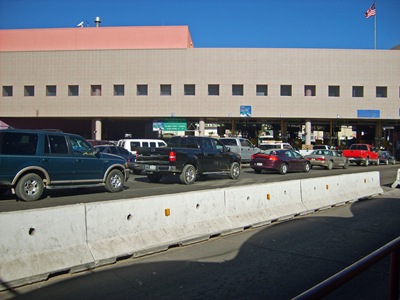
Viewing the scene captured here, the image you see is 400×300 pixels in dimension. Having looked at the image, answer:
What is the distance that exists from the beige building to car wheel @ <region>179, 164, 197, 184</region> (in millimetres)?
25105

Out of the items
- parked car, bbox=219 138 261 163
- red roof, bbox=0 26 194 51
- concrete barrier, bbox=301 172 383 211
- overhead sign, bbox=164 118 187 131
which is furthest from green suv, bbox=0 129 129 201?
red roof, bbox=0 26 194 51

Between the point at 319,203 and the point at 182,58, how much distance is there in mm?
32134

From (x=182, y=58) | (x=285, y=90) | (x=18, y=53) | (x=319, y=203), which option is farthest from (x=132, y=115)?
(x=319, y=203)

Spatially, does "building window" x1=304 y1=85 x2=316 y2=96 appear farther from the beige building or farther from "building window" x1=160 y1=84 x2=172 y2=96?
"building window" x1=160 y1=84 x2=172 y2=96

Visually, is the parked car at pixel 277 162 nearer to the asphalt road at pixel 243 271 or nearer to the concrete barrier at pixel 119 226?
the concrete barrier at pixel 119 226

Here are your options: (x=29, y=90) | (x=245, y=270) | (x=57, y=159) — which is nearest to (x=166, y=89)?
(x=29, y=90)

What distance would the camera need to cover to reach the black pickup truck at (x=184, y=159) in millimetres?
15156

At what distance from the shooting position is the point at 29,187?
10344 millimetres

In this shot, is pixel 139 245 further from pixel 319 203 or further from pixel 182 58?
pixel 182 58

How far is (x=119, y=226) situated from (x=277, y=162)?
→ 1711 cm

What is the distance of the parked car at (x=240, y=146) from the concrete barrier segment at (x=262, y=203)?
54.0 ft

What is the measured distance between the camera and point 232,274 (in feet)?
17.5

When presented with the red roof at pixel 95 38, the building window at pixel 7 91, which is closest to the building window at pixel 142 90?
the red roof at pixel 95 38

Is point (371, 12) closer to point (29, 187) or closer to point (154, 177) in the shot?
point (154, 177)
